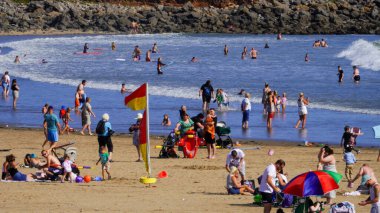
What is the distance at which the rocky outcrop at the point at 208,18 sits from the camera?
10131 cm

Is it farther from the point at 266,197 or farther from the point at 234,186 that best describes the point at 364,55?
the point at 266,197

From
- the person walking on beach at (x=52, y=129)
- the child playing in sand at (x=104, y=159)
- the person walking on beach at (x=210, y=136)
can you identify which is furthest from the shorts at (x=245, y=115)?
the child playing in sand at (x=104, y=159)

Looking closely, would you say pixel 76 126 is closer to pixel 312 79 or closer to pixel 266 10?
pixel 312 79

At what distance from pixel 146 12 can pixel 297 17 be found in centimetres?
1781

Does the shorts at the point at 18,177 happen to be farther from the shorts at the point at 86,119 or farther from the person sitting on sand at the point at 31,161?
the shorts at the point at 86,119

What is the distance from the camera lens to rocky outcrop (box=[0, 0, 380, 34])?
332ft

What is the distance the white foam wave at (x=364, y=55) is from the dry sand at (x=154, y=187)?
108 ft

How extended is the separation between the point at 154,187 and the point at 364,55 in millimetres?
46544

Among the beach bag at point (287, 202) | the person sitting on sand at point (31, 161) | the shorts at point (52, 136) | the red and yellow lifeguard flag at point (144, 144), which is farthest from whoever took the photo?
the shorts at point (52, 136)

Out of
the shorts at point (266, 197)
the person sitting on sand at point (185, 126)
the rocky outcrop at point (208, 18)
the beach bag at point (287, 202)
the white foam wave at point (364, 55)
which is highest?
the rocky outcrop at point (208, 18)

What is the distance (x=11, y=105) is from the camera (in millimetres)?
34781

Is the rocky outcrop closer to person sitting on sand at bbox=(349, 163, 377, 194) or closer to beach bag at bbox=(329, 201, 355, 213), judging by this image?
person sitting on sand at bbox=(349, 163, 377, 194)

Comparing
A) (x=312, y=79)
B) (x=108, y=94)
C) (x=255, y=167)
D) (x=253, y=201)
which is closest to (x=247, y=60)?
(x=312, y=79)

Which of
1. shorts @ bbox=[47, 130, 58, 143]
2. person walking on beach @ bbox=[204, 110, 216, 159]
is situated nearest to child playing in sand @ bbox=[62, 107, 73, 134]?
shorts @ bbox=[47, 130, 58, 143]
